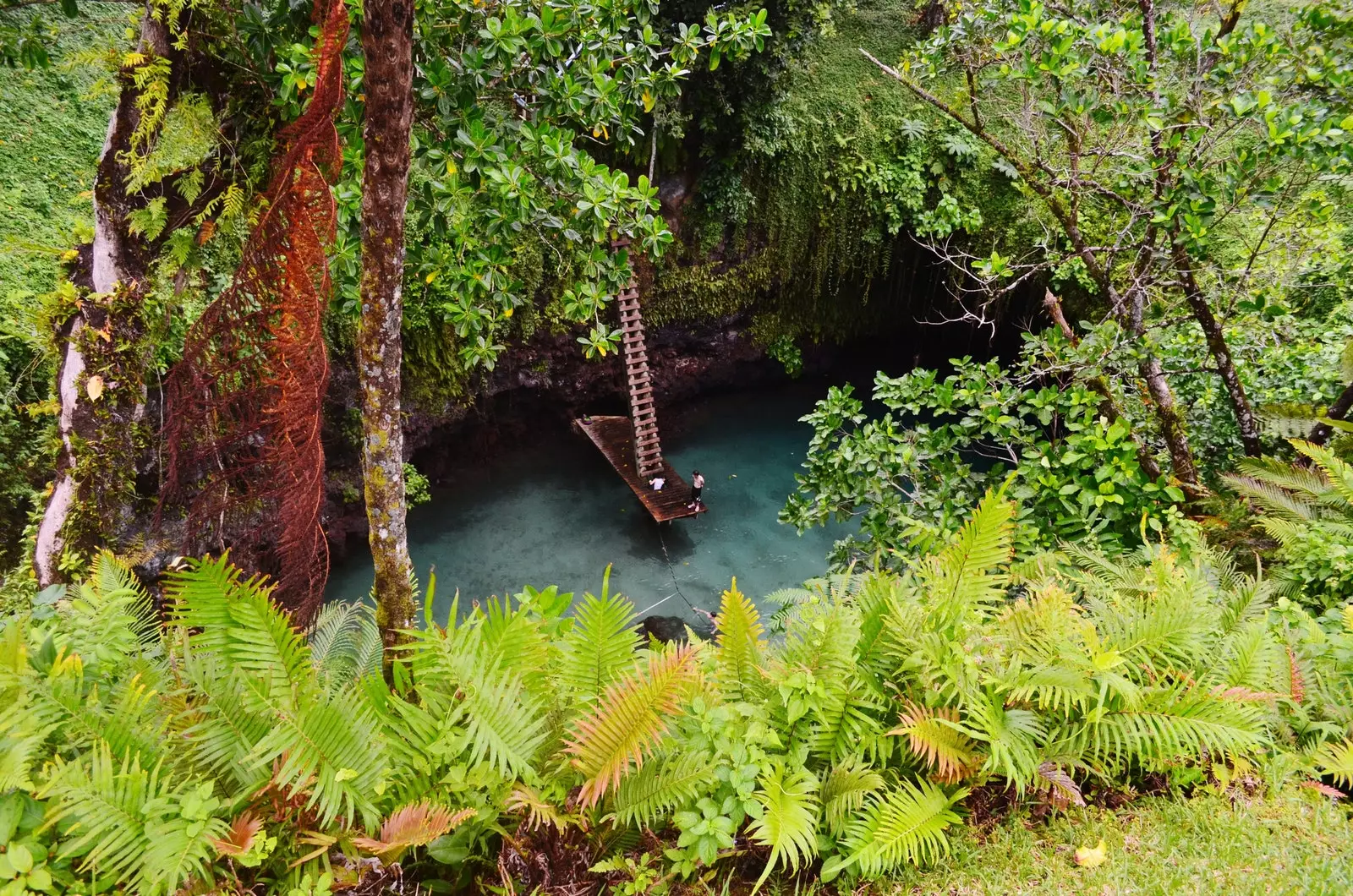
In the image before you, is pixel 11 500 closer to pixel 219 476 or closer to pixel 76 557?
pixel 76 557

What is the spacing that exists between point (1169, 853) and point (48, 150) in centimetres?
924

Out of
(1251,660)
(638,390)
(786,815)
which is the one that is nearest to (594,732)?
(786,815)

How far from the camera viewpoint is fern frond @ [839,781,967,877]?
6.26 feet

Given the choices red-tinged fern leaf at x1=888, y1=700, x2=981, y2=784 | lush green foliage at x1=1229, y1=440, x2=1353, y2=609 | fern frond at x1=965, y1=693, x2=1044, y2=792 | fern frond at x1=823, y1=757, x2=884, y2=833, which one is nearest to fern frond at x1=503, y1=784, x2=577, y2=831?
fern frond at x1=823, y1=757, x2=884, y2=833

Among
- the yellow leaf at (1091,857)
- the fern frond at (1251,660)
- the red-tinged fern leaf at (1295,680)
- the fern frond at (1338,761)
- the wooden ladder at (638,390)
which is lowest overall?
the wooden ladder at (638,390)

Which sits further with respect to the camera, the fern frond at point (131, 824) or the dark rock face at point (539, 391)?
the dark rock face at point (539, 391)

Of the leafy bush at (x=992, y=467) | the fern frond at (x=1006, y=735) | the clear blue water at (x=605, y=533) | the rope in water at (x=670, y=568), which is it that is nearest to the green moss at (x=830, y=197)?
the clear blue water at (x=605, y=533)

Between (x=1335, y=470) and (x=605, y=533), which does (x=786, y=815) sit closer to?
(x=1335, y=470)

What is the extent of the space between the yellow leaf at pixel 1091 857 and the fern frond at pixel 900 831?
0.33 m

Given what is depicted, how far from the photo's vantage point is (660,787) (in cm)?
188

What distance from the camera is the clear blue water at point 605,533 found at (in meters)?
7.18

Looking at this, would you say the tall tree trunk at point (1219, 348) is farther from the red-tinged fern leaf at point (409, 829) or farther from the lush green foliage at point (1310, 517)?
the red-tinged fern leaf at point (409, 829)

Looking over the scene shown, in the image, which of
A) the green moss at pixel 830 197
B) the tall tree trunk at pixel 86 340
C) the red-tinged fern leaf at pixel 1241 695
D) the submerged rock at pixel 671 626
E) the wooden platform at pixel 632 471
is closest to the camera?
the red-tinged fern leaf at pixel 1241 695

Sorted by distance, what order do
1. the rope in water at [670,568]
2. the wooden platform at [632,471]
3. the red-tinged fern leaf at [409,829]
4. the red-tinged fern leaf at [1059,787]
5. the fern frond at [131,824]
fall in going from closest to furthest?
1. the fern frond at [131,824]
2. the red-tinged fern leaf at [409,829]
3. the red-tinged fern leaf at [1059,787]
4. the rope in water at [670,568]
5. the wooden platform at [632,471]
